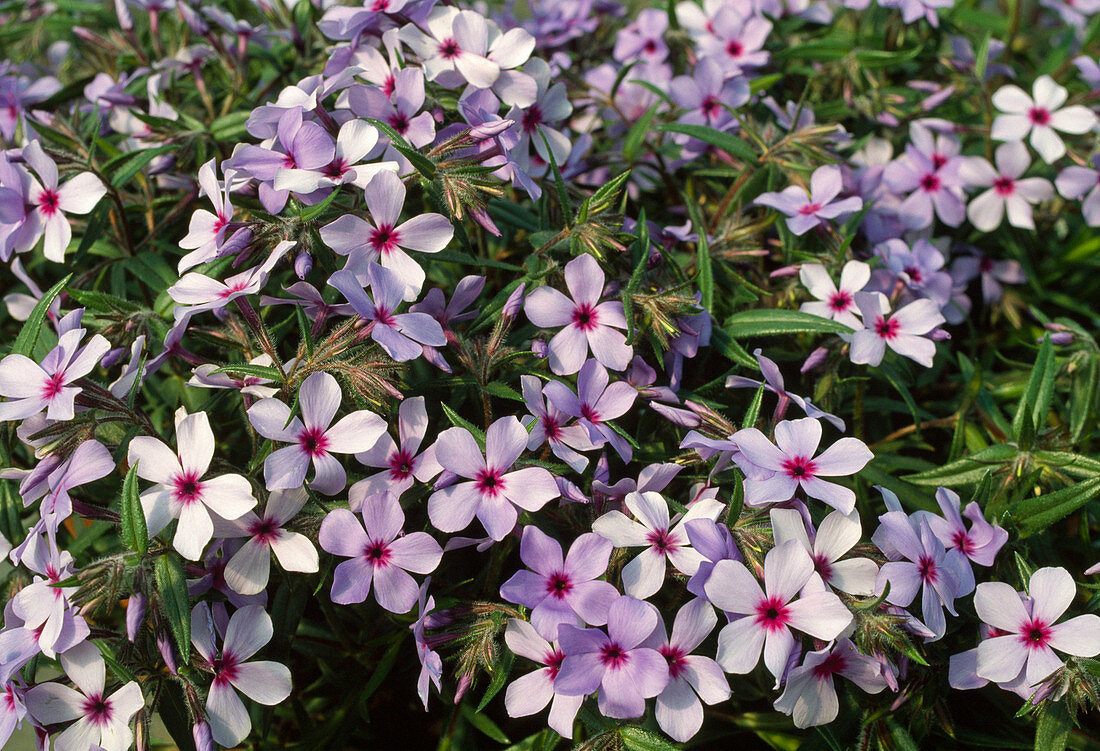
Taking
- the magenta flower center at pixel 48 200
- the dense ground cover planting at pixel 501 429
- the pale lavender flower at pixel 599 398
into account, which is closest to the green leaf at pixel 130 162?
the dense ground cover planting at pixel 501 429

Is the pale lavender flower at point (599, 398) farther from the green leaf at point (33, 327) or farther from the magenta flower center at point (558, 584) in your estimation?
the green leaf at point (33, 327)

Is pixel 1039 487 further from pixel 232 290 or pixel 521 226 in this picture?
pixel 232 290

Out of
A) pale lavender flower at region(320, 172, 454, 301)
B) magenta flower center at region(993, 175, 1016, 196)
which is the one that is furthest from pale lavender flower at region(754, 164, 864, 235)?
pale lavender flower at region(320, 172, 454, 301)

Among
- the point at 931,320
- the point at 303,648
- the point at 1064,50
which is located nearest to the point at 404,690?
the point at 303,648

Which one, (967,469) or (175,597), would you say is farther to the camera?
(967,469)

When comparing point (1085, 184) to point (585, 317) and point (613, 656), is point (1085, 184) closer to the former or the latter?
point (585, 317)

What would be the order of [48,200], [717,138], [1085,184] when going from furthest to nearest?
1. [1085,184]
2. [717,138]
3. [48,200]

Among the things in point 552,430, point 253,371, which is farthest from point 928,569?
point 253,371
